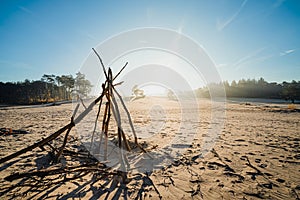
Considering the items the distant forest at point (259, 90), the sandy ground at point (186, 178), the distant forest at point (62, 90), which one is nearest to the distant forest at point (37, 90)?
the distant forest at point (62, 90)

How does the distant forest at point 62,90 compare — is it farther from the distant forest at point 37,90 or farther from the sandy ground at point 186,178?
the sandy ground at point 186,178

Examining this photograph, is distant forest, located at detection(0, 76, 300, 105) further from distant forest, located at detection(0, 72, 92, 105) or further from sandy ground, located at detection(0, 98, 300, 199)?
sandy ground, located at detection(0, 98, 300, 199)

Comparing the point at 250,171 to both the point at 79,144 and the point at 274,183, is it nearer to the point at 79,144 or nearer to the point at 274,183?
the point at 274,183

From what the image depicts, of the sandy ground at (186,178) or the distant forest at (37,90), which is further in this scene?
the distant forest at (37,90)

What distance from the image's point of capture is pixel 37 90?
144 feet

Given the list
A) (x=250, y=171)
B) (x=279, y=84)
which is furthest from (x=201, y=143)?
(x=279, y=84)

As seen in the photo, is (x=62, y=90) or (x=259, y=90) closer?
(x=259, y=90)

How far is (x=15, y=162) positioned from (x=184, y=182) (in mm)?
3529

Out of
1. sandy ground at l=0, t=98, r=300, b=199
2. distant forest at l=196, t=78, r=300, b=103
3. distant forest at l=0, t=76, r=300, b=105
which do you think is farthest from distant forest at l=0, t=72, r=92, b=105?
distant forest at l=196, t=78, r=300, b=103

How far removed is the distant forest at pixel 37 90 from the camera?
1567 inches

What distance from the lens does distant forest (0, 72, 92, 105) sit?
131 ft

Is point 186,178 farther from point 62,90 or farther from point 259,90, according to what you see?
point 62,90

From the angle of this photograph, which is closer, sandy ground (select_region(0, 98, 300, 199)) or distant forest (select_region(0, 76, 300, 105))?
sandy ground (select_region(0, 98, 300, 199))

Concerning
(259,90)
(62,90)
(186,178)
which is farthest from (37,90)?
(259,90)
